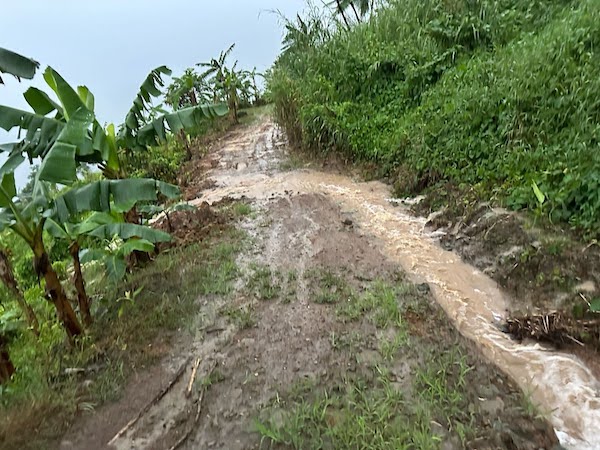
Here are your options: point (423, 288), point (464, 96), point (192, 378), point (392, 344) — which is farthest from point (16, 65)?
point (464, 96)

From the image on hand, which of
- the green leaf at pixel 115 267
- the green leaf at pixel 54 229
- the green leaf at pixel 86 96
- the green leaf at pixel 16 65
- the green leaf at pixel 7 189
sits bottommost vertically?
the green leaf at pixel 115 267

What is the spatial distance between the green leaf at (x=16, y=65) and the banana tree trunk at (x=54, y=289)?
1.39 metres

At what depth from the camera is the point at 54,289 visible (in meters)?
3.49

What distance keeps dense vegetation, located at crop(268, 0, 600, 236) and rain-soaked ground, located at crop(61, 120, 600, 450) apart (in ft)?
4.06

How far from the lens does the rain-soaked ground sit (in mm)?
2748

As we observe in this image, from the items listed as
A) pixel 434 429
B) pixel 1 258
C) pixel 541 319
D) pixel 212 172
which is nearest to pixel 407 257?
pixel 541 319

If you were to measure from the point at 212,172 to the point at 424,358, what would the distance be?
6541 mm

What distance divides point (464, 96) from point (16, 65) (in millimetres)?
5370

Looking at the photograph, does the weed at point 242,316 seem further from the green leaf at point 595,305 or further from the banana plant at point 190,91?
the banana plant at point 190,91

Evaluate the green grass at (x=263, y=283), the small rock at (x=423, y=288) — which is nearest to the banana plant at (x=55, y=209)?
the green grass at (x=263, y=283)

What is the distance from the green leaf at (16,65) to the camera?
3.69 m

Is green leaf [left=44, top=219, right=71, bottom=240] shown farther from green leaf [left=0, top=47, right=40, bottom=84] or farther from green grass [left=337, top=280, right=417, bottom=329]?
green grass [left=337, top=280, right=417, bottom=329]

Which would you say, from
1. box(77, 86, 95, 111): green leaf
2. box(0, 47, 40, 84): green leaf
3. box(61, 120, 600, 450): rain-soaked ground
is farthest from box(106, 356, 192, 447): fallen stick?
box(77, 86, 95, 111): green leaf

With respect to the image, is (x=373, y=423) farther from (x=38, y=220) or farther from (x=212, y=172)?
(x=212, y=172)
